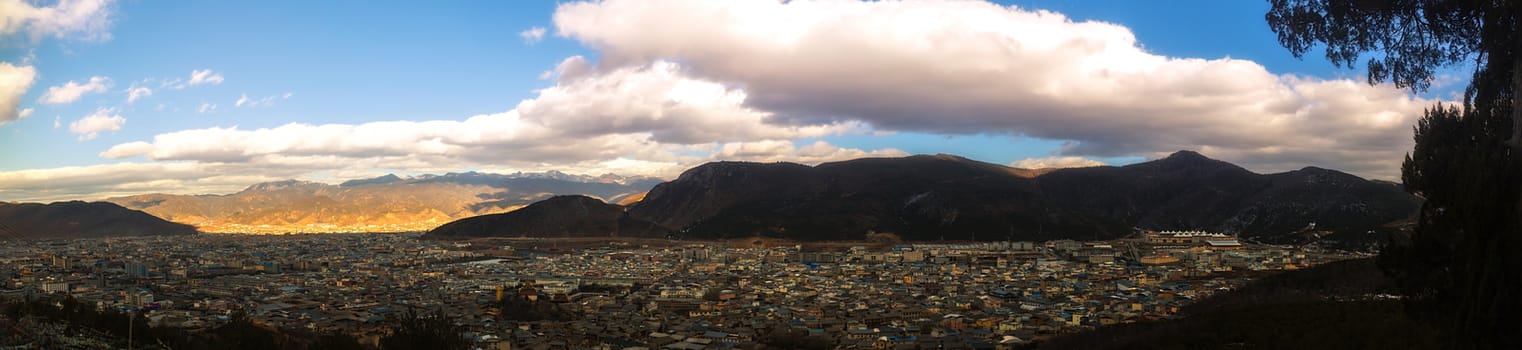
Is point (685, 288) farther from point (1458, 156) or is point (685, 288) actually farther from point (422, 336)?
point (1458, 156)

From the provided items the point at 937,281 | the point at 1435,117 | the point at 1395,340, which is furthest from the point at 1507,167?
the point at 937,281

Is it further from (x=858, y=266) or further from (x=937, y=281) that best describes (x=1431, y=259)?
(x=858, y=266)

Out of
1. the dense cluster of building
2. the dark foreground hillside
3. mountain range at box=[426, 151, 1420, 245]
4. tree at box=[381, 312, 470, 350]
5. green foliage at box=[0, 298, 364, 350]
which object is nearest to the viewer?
the dark foreground hillside

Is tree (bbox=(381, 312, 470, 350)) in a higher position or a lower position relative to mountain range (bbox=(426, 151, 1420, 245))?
lower

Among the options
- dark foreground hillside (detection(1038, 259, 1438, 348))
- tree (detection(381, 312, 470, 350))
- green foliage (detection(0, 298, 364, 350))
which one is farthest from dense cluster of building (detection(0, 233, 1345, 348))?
tree (detection(381, 312, 470, 350))

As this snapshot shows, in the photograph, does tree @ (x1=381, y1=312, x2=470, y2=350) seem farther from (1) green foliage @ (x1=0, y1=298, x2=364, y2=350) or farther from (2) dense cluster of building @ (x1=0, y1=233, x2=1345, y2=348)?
(2) dense cluster of building @ (x1=0, y1=233, x2=1345, y2=348)

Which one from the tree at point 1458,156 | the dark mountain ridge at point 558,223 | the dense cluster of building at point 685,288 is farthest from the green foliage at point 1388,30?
the dark mountain ridge at point 558,223

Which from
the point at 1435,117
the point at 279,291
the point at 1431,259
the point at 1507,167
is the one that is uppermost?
the point at 1435,117
